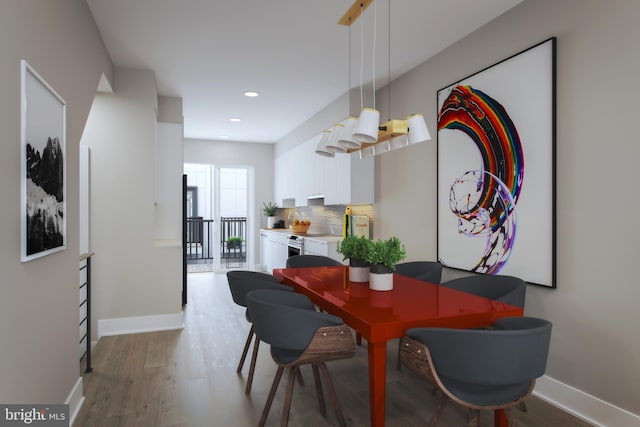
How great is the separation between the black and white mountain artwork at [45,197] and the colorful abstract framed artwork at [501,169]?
2939 mm

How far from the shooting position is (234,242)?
8.41 metres

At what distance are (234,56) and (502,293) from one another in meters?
3.14

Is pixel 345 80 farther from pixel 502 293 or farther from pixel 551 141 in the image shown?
pixel 502 293

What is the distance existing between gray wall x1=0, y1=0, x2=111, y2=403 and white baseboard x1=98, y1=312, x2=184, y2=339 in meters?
1.59

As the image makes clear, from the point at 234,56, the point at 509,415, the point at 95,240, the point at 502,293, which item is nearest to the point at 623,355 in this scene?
the point at 502,293

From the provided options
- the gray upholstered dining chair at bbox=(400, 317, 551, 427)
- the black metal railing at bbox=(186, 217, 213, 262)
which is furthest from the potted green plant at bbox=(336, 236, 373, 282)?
the black metal railing at bbox=(186, 217, 213, 262)

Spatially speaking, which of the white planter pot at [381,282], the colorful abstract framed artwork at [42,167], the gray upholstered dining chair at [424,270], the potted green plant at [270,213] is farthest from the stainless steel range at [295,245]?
the colorful abstract framed artwork at [42,167]

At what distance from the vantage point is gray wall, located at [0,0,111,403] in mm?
1528

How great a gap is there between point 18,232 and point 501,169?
302 cm

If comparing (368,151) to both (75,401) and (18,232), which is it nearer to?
(18,232)

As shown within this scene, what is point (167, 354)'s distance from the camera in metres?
3.47

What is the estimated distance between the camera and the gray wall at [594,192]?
2197mm

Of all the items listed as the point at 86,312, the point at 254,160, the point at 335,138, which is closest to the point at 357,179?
the point at 335,138

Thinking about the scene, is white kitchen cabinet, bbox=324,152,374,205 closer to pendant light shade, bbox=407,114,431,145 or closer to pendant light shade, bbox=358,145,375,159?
pendant light shade, bbox=358,145,375,159
